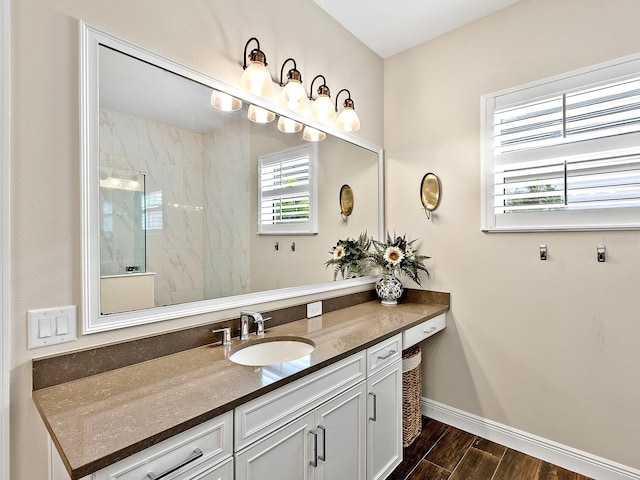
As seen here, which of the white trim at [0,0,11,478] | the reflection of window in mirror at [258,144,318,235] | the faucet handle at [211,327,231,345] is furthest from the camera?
the reflection of window in mirror at [258,144,318,235]

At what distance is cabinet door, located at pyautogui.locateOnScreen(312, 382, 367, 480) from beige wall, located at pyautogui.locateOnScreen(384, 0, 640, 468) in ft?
3.70

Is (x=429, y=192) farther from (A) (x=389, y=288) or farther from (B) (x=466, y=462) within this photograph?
(B) (x=466, y=462)

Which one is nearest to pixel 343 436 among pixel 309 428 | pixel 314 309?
pixel 309 428

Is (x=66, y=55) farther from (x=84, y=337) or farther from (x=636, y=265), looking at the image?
(x=636, y=265)

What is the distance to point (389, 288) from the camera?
247cm

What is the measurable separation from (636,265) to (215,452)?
216 centimetres

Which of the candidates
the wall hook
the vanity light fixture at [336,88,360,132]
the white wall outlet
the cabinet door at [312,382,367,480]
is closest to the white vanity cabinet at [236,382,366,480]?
the cabinet door at [312,382,367,480]

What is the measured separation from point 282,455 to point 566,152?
2.13 m

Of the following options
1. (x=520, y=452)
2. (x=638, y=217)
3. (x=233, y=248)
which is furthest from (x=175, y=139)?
(x=520, y=452)

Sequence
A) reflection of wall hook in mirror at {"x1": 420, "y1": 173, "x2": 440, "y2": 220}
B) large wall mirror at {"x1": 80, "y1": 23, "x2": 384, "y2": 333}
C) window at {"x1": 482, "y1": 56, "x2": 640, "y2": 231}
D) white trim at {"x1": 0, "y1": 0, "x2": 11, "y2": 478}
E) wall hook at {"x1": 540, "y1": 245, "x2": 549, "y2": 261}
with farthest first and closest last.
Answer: reflection of wall hook in mirror at {"x1": 420, "y1": 173, "x2": 440, "y2": 220} < wall hook at {"x1": 540, "y1": 245, "x2": 549, "y2": 261} < window at {"x1": 482, "y1": 56, "x2": 640, "y2": 231} < large wall mirror at {"x1": 80, "y1": 23, "x2": 384, "y2": 333} < white trim at {"x1": 0, "y1": 0, "x2": 11, "y2": 478}

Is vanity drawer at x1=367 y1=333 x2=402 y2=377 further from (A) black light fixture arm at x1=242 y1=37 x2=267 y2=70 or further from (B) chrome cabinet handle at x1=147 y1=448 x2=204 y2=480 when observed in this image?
(A) black light fixture arm at x1=242 y1=37 x2=267 y2=70

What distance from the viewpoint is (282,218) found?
196 cm

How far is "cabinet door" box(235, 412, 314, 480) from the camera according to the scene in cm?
106

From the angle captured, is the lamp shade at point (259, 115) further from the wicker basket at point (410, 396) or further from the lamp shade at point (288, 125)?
the wicker basket at point (410, 396)
